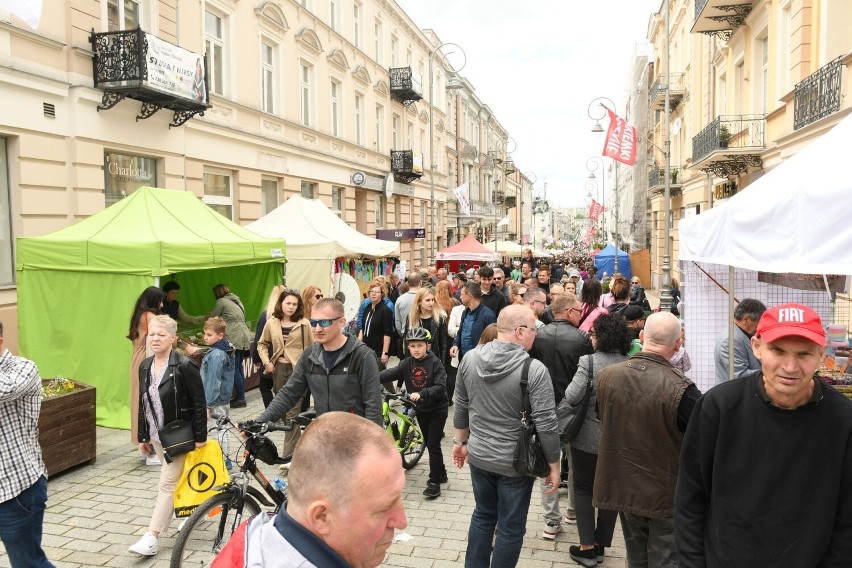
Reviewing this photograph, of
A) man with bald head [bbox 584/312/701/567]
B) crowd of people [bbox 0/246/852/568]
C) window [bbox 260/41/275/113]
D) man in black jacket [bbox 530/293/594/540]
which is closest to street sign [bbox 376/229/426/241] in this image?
window [bbox 260/41/275/113]

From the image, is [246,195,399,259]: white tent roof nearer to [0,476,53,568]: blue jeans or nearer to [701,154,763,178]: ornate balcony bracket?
[701,154,763,178]: ornate balcony bracket

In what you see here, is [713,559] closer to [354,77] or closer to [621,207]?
[354,77]

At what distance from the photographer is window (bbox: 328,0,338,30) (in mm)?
23237

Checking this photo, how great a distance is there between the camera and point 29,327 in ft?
29.6

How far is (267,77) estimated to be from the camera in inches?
754

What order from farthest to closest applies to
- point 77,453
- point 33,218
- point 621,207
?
point 621,207, point 33,218, point 77,453

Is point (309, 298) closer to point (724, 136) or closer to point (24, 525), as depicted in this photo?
point (24, 525)

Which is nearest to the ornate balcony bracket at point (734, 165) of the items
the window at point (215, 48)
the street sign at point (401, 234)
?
the street sign at point (401, 234)

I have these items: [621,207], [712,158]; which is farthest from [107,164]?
[621,207]

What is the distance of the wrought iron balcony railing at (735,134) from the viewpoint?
16531 millimetres

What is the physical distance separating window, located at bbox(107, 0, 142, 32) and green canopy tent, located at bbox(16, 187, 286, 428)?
16.1ft

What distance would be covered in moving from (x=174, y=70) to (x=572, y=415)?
36.1 ft

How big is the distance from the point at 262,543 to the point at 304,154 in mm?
20285

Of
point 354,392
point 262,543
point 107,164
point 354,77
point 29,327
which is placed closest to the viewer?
point 262,543
